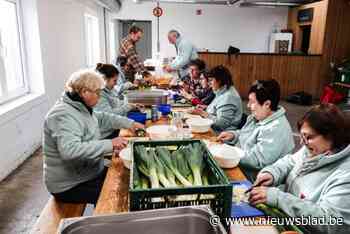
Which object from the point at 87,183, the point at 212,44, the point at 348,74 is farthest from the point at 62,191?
the point at 212,44

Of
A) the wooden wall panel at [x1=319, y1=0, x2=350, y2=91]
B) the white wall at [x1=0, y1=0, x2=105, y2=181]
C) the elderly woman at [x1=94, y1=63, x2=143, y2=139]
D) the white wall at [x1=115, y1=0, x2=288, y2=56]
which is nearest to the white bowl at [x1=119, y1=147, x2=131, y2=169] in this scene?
the elderly woman at [x1=94, y1=63, x2=143, y2=139]

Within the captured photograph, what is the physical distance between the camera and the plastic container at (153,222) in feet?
2.96

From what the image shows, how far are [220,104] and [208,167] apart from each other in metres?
1.52

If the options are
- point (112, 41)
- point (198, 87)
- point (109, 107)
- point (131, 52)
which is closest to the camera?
point (109, 107)

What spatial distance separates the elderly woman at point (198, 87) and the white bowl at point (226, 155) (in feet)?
5.80

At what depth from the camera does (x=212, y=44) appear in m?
9.09

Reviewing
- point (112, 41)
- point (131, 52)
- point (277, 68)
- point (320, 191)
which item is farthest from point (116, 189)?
point (112, 41)

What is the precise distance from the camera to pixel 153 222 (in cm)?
93

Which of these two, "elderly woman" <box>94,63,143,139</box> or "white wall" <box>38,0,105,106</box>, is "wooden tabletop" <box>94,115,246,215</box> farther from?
"white wall" <box>38,0,105,106</box>

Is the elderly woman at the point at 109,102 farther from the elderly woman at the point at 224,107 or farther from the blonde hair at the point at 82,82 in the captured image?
the blonde hair at the point at 82,82

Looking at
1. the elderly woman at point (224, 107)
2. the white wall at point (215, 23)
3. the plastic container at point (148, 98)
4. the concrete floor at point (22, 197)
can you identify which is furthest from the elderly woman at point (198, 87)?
the white wall at point (215, 23)

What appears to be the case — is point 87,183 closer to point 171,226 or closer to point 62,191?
point 62,191

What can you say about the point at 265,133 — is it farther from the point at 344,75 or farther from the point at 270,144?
the point at 344,75

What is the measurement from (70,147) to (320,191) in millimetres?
1192
